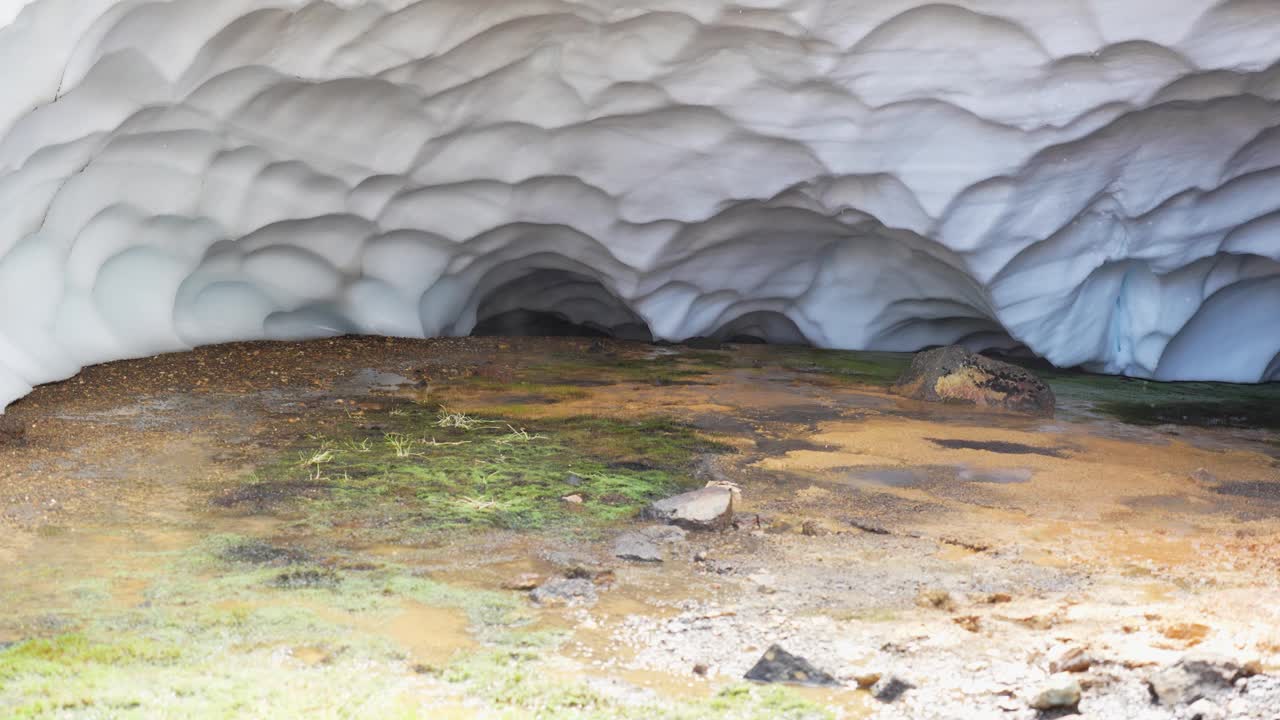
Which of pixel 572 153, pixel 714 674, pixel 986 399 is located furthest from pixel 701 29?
pixel 714 674

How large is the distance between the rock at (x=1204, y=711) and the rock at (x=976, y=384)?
3.70m

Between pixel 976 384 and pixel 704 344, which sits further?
pixel 704 344

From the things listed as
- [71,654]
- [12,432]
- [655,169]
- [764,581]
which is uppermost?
[655,169]

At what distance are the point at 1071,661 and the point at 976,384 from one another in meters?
3.75

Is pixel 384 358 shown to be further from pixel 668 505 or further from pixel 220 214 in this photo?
pixel 668 505

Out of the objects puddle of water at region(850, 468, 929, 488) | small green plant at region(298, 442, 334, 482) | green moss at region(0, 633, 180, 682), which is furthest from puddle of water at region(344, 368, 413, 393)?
green moss at region(0, 633, 180, 682)

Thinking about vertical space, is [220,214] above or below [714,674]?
above

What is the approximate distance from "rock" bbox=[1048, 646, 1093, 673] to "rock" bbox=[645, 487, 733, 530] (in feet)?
4.17

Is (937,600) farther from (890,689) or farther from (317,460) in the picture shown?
(317,460)

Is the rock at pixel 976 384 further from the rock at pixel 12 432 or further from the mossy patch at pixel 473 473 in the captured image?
the rock at pixel 12 432

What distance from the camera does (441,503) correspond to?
3.86m

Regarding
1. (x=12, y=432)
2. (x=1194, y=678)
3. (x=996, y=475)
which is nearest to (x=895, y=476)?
(x=996, y=475)

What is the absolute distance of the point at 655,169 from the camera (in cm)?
673

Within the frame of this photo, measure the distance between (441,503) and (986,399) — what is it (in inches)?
124
